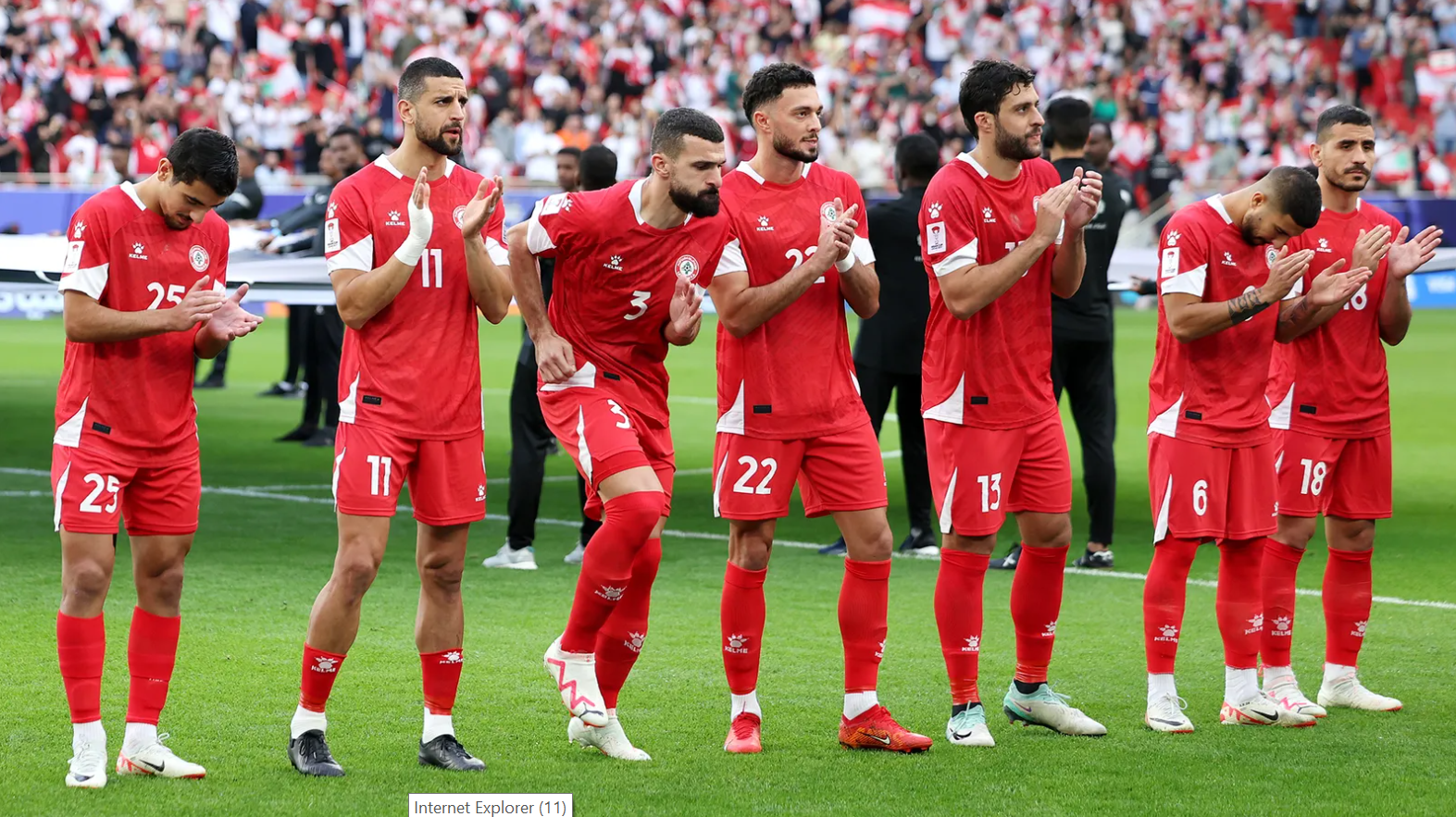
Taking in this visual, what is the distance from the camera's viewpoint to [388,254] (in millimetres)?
5719

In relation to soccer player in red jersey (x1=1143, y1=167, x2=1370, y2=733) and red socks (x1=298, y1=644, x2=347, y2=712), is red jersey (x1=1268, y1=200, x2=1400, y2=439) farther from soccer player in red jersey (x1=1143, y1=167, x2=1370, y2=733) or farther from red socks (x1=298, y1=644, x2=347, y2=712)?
red socks (x1=298, y1=644, x2=347, y2=712)

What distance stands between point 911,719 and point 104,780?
2763 mm

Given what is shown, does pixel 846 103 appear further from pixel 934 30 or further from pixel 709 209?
pixel 709 209

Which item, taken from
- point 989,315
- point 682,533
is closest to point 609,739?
point 989,315

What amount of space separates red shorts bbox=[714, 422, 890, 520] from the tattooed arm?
1152 mm

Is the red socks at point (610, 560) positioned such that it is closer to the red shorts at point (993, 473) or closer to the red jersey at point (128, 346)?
the red shorts at point (993, 473)

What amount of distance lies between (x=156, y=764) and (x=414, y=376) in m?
1.43

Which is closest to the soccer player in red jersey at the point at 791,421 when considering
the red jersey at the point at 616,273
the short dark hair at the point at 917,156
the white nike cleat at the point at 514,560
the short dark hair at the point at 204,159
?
the red jersey at the point at 616,273

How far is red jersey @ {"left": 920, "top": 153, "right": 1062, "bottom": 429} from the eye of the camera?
6.24 m

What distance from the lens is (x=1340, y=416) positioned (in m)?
6.86

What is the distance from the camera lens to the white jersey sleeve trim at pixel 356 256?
5.66 meters

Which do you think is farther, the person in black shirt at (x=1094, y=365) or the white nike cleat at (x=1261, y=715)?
the person in black shirt at (x=1094, y=365)

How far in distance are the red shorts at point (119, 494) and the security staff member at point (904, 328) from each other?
5107mm
